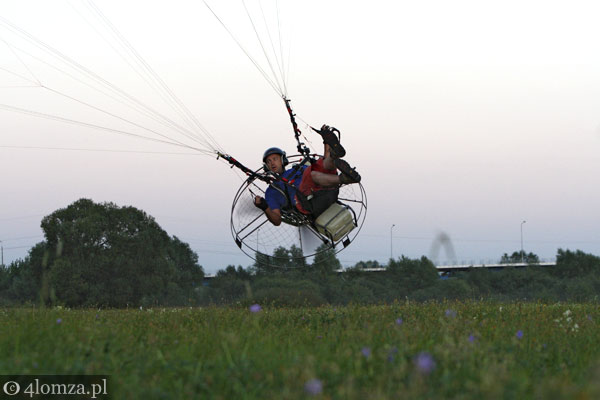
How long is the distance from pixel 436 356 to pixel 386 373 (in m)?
0.66

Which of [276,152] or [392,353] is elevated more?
[276,152]

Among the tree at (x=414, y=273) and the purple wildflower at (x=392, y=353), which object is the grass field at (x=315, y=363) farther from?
the tree at (x=414, y=273)

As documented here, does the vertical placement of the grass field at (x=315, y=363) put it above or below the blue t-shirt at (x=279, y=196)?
below

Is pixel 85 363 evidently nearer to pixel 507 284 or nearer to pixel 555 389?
pixel 555 389

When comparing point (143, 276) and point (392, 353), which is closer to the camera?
point (392, 353)

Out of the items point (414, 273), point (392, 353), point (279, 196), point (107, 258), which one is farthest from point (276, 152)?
point (414, 273)

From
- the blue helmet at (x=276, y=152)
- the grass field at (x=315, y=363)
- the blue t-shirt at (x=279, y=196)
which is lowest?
the grass field at (x=315, y=363)

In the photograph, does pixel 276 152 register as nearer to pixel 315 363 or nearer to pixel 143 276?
pixel 315 363

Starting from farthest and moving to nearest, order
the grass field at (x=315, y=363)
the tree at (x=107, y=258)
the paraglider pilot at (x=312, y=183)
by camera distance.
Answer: the tree at (x=107, y=258)
the paraglider pilot at (x=312, y=183)
the grass field at (x=315, y=363)

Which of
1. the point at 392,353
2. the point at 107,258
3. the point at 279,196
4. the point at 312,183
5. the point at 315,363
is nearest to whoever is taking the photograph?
the point at 315,363

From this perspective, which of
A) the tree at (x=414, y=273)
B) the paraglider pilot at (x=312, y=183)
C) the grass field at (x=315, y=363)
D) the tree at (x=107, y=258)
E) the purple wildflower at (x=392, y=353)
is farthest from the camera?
the tree at (x=414, y=273)

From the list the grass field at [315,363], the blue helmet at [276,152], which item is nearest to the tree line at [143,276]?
the blue helmet at [276,152]

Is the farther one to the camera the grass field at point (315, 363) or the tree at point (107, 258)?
the tree at point (107, 258)

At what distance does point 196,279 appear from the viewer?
6369cm
